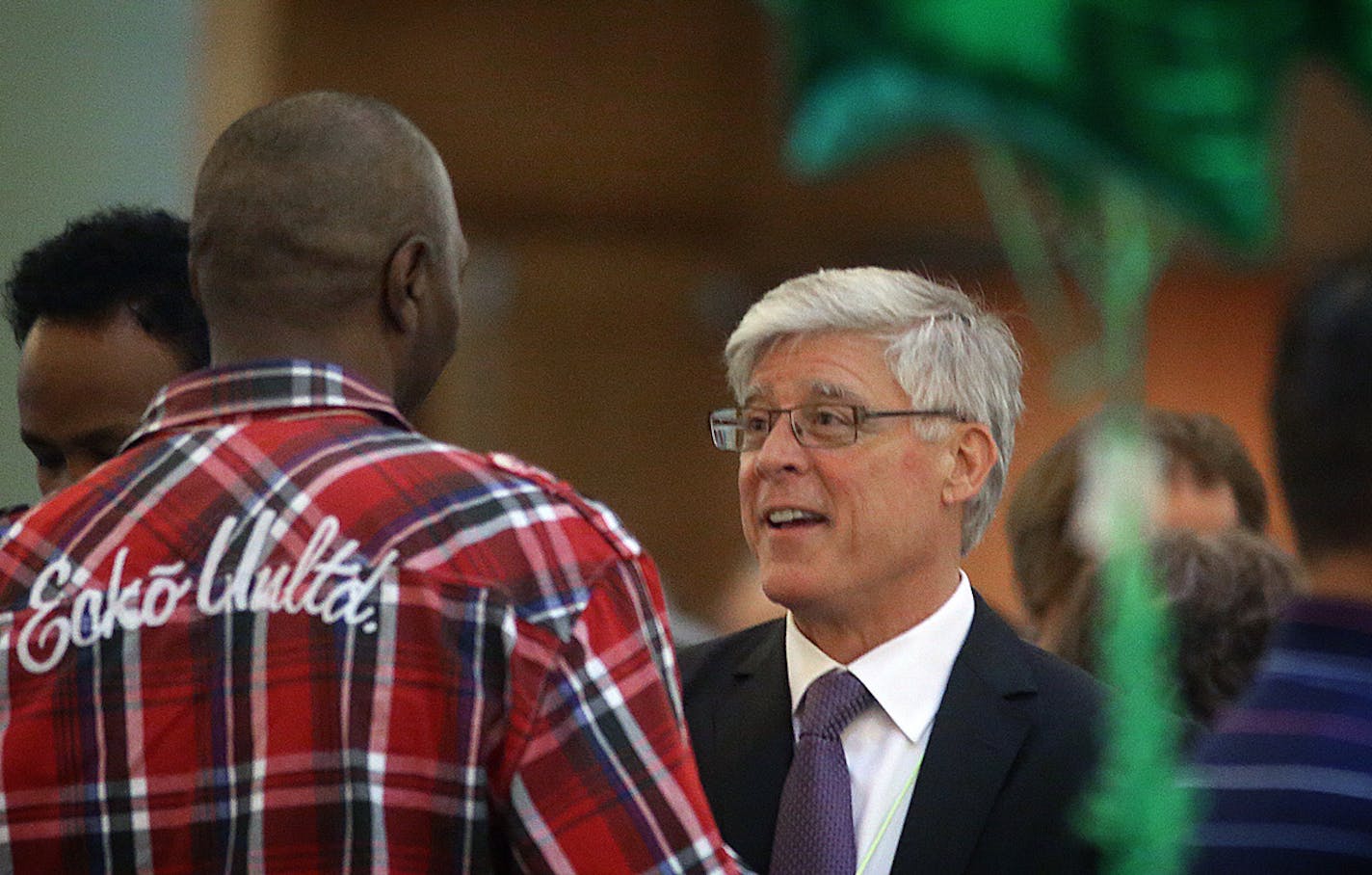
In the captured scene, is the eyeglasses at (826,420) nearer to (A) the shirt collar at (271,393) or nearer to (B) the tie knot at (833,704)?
(B) the tie knot at (833,704)

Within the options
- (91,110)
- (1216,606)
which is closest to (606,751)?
(1216,606)

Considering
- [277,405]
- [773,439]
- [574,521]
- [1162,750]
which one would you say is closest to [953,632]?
[773,439]

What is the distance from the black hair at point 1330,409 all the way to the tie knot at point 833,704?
1.06m

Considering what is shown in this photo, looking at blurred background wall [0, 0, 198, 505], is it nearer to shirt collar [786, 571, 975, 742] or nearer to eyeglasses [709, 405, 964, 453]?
eyeglasses [709, 405, 964, 453]

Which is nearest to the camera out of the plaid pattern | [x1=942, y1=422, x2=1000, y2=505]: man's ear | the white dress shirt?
the plaid pattern

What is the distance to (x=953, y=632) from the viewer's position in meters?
2.69

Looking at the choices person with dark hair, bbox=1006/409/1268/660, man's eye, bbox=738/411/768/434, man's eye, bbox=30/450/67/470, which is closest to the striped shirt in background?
man's eye, bbox=738/411/768/434

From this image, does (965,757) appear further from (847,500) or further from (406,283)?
(406,283)

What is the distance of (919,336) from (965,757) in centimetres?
60

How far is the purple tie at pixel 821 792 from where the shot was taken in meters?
2.44

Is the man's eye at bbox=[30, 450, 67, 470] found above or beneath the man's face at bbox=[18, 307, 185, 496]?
beneath

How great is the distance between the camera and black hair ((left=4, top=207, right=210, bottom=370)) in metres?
2.40

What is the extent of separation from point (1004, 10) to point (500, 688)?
785mm

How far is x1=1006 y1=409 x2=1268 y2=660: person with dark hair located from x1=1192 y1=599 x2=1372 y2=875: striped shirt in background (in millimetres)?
1834
